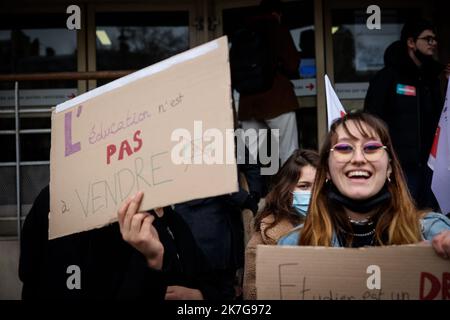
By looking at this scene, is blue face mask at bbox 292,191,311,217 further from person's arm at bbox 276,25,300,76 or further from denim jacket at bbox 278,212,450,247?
person's arm at bbox 276,25,300,76

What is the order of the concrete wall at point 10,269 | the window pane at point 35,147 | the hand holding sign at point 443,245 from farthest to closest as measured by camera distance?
the window pane at point 35,147
the concrete wall at point 10,269
the hand holding sign at point 443,245

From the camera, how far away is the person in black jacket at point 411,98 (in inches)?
191

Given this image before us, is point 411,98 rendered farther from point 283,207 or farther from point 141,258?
point 141,258

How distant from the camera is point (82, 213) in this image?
2406 mm

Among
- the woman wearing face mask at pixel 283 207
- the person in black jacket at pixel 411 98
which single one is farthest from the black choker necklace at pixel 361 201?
the person in black jacket at pixel 411 98

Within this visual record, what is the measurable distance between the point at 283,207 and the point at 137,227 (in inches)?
61.2

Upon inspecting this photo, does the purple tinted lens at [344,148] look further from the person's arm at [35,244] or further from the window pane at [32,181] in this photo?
the window pane at [32,181]

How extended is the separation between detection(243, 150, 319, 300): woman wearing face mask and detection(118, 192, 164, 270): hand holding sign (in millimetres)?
1027

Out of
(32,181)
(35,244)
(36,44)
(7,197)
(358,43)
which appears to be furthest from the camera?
(36,44)

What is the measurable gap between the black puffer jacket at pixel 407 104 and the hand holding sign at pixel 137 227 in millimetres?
2960

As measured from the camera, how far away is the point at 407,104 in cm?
491

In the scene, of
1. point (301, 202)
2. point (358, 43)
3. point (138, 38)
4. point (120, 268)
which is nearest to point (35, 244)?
point (120, 268)

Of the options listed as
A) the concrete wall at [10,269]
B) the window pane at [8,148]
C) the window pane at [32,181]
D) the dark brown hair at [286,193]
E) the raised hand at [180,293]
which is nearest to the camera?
the raised hand at [180,293]
